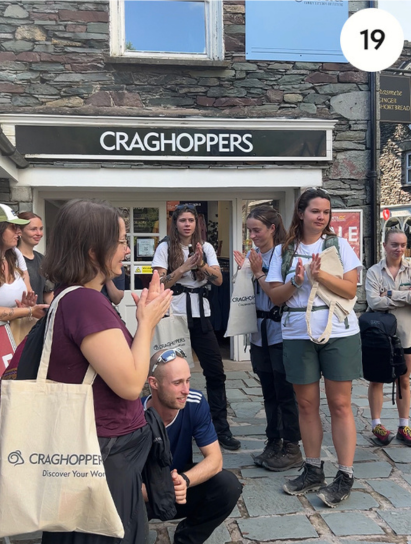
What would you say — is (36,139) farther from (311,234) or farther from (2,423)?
(2,423)

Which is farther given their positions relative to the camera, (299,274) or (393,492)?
(393,492)

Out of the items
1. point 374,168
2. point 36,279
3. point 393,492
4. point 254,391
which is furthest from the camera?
point 374,168

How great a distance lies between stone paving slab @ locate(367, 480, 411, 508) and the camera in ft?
10.2

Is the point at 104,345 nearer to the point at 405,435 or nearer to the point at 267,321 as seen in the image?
the point at 267,321

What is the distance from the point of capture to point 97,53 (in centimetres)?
589

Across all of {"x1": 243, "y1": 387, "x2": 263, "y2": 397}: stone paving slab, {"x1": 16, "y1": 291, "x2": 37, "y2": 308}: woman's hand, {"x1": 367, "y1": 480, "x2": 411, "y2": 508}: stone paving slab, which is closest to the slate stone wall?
{"x1": 243, "y1": 387, "x2": 263, "y2": 397}: stone paving slab

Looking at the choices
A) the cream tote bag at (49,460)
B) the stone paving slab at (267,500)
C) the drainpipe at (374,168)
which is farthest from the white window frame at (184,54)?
the cream tote bag at (49,460)

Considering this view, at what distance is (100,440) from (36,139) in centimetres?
477

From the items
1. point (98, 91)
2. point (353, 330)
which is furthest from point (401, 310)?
point (98, 91)

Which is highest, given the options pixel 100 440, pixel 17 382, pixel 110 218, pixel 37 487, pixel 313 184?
pixel 313 184

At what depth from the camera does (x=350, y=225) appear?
20.7 ft

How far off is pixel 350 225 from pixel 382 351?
2729 millimetres

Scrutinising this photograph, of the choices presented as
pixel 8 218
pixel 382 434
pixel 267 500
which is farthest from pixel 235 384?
pixel 8 218

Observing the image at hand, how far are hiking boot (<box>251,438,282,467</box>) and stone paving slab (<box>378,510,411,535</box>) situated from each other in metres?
0.86
